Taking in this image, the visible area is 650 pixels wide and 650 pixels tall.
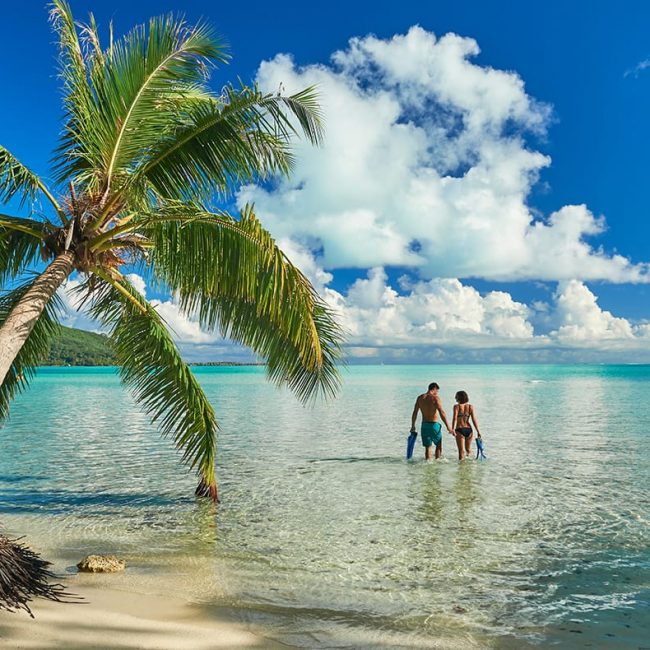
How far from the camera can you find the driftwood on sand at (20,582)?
5445mm

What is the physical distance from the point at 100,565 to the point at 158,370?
319 cm

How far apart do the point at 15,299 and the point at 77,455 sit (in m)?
11.7

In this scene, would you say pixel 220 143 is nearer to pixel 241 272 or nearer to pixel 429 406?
pixel 241 272

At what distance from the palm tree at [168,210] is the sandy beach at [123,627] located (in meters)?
2.36

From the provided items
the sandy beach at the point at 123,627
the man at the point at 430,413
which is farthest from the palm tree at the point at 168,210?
the man at the point at 430,413

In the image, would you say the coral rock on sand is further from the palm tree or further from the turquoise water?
the palm tree

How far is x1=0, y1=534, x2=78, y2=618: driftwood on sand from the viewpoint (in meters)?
5.45

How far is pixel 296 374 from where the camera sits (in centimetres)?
848

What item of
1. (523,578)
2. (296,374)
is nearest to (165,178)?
(296,374)

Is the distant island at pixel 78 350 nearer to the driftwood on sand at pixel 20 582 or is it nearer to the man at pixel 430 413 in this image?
the man at pixel 430 413

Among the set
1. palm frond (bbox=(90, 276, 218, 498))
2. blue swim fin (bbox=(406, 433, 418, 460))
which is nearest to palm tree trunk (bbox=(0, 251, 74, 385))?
palm frond (bbox=(90, 276, 218, 498))

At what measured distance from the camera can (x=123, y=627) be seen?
5.34 m

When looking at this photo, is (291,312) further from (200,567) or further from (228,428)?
(228,428)

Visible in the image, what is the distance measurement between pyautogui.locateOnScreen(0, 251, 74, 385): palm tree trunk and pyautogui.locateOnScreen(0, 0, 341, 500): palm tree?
0.01 metres
